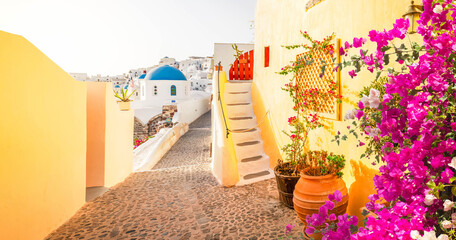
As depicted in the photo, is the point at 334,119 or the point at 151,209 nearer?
the point at 334,119

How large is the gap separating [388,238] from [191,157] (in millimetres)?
12195

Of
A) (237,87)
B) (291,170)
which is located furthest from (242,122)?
(291,170)

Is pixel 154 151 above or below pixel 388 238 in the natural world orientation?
below

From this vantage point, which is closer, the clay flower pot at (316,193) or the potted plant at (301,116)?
the clay flower pot at (316,193)

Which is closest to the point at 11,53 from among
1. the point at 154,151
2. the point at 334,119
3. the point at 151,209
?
the point at 151,209

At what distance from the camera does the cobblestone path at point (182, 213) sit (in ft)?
12.5

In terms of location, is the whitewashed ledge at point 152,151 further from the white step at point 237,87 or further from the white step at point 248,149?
the white step at point 248,149

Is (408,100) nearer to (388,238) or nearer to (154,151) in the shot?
(388,238)

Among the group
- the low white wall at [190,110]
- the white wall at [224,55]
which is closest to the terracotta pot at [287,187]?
the white wall at [224,55]

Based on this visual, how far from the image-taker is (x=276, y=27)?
20.9 feet

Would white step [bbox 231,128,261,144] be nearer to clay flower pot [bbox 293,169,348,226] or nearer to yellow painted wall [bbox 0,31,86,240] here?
clay flower pot [bbox 293,169,348,226]

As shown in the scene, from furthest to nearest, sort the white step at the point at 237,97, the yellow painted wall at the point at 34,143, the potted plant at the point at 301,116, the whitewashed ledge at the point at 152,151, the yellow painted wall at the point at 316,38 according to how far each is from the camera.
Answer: the whitewashed ledge at the point at 152,151
the white step at the point at 237,97
the potted plant at the point at 301,116
the yellow painted wall at the point at 316,38
the yellow painted wall at the point at 34,143

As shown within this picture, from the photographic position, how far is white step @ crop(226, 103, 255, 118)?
7262 millimetres

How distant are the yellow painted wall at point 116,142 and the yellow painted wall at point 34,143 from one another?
192 cm
